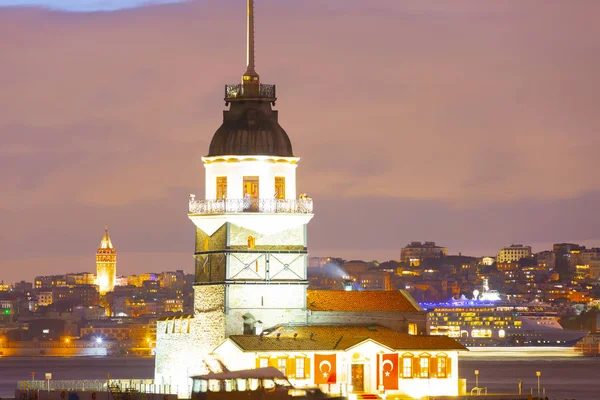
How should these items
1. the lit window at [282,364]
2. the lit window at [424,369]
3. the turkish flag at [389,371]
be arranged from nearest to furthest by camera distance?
the lit window at [282,364] < the turkish flag at [389,371] < the lit window at [424,369]

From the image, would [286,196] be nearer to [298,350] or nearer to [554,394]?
[298,350]

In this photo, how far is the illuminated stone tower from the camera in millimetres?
82062

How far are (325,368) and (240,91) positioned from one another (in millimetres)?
13887

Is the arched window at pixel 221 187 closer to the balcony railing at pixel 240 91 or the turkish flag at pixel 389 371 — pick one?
the balcony railing at pixel 240 91

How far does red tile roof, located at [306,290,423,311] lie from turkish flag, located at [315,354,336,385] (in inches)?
234

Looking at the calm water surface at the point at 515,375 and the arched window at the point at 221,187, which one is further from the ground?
the arched window at the point at 221,187

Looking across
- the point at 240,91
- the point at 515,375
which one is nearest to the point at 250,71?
the point at 240,91

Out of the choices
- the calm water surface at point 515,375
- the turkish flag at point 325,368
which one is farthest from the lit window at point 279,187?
the calm water surface at point 515,375

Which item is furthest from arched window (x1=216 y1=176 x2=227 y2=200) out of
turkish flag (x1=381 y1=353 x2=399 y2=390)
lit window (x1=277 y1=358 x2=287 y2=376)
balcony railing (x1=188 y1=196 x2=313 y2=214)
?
turkish flag (x1=381 y1=353 x2=399 y2=390)

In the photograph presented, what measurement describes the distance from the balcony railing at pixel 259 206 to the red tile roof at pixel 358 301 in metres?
4.40

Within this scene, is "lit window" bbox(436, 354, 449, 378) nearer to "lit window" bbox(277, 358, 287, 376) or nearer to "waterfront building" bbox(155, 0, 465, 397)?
"waterfront building" bbox(155, 0, 465, 397)

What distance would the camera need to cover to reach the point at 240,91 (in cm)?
8381

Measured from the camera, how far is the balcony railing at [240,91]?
274 feet

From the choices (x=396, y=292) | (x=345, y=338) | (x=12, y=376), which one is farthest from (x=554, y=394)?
(x=12, y=376)
